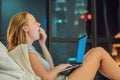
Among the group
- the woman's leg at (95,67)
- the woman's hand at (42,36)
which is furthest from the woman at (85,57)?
the woman's hand at (42,36)

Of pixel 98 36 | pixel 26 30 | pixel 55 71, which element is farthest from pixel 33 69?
pixel 98 36

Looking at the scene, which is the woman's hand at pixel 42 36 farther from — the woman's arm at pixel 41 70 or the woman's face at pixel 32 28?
the woman's arm at pixel 41 70

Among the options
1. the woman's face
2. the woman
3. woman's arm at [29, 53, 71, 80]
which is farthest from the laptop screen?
the woman's face

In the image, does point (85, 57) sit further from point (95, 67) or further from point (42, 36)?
point (42, 36)

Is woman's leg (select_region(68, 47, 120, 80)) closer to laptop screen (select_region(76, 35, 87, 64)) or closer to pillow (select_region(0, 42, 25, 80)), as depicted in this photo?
laptop screen (select_region(76, 35, 87, 64))

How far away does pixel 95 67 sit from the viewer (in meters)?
2.46

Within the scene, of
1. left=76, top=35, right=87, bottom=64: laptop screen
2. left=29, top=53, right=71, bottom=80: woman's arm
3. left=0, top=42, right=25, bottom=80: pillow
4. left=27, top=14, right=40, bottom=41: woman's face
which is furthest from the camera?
left=27, top=14, right=40, bottom=41: woman's face

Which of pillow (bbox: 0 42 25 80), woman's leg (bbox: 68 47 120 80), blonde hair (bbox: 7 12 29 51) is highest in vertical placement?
blonde hair (bbox: 7 12 29 51)

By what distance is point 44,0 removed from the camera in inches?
143

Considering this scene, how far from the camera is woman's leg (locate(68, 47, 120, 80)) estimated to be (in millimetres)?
2396

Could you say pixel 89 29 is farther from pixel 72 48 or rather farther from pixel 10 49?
pixel 10 49

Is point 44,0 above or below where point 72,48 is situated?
above

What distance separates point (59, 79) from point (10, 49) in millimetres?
399

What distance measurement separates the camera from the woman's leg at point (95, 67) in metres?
2.40
